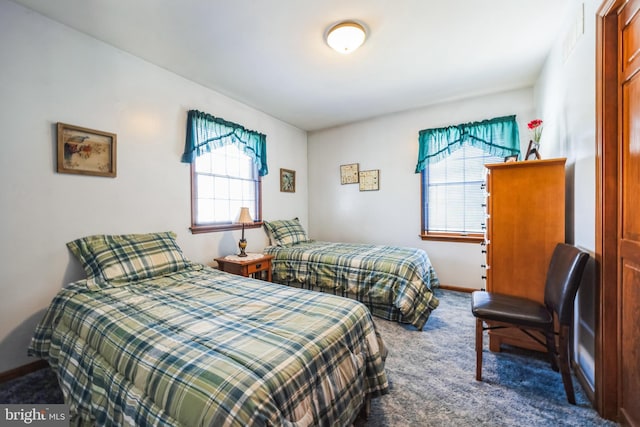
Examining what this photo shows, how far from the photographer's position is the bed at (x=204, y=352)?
2.99 ft

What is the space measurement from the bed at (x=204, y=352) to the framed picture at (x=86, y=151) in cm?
67

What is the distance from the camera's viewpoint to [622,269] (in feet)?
4.53

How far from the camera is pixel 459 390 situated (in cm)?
168

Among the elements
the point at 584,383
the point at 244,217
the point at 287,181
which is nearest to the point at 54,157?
the point at 244,217

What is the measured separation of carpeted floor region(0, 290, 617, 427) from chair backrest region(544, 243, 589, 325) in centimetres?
48

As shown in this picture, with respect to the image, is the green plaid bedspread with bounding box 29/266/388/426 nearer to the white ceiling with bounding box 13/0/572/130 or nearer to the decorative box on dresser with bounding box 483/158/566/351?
the decorative box on dresser with bounding box 483/158/566/351

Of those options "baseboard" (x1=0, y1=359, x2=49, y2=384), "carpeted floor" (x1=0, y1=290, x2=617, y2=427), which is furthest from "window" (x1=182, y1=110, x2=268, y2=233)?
"carpeted floor" (x1=0, y1=290, x2=617, y2=427)

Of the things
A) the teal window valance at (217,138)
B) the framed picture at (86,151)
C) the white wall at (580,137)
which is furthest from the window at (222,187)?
A: the white wall at (580,137)

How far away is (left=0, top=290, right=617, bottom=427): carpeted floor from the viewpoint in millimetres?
1451

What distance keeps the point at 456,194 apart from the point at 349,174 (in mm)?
1672

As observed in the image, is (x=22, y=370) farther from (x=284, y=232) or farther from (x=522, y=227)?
(x=522, y=227)

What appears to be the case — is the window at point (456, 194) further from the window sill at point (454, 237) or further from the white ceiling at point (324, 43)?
the white ceiling at point (324, 43)

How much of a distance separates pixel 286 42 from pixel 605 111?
225 cm

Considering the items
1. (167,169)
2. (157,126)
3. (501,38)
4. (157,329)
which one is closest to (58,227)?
(167,169)
